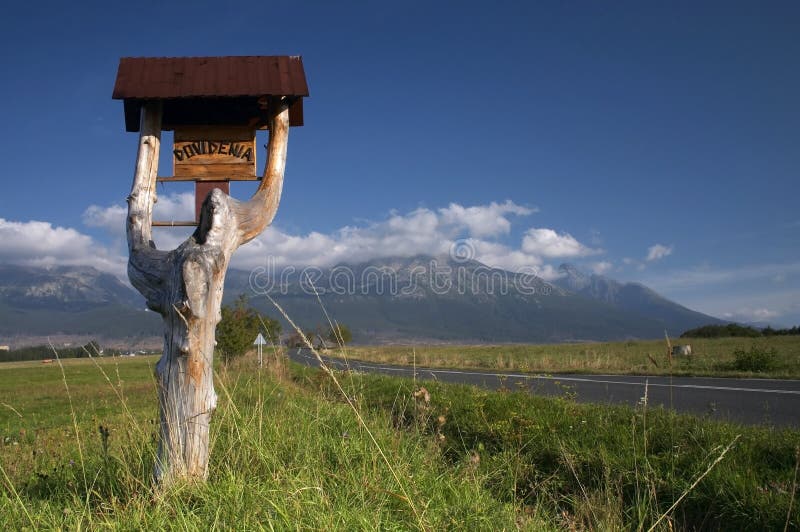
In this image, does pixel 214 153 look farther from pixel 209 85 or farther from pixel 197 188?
Answer: pixel 209 85

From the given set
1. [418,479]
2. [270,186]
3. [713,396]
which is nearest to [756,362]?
[713,396]

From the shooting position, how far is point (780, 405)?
9.27 m

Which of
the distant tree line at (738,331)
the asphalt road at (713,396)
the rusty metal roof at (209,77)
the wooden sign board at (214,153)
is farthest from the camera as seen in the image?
the distant tree line at (738,331)

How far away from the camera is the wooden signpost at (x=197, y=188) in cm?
362

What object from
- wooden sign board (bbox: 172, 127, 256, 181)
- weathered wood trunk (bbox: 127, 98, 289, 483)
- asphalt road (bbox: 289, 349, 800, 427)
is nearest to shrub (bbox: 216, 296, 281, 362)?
asphalt road (bbox: 289, 349, 800, 427)

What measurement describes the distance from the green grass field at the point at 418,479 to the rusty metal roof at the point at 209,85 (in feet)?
8.07

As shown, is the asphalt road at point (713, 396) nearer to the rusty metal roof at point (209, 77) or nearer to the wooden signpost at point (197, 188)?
the wooden signpost at point (197, 188)

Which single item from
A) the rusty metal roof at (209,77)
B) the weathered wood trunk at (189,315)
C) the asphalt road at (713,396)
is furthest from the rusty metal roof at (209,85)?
the asphalt road at (713,396)

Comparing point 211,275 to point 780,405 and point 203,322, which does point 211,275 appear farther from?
point 780,405

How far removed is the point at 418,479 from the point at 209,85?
385 cm

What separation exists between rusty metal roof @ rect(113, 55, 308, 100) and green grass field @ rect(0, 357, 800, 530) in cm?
253

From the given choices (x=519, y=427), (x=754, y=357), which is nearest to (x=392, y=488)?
(x=519, y=427)

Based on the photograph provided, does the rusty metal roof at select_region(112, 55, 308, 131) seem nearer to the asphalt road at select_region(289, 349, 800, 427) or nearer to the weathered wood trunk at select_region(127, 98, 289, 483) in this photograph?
the weathered wood trunk at select_region(127, 98, 289, 483)

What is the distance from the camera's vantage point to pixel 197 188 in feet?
16.4
